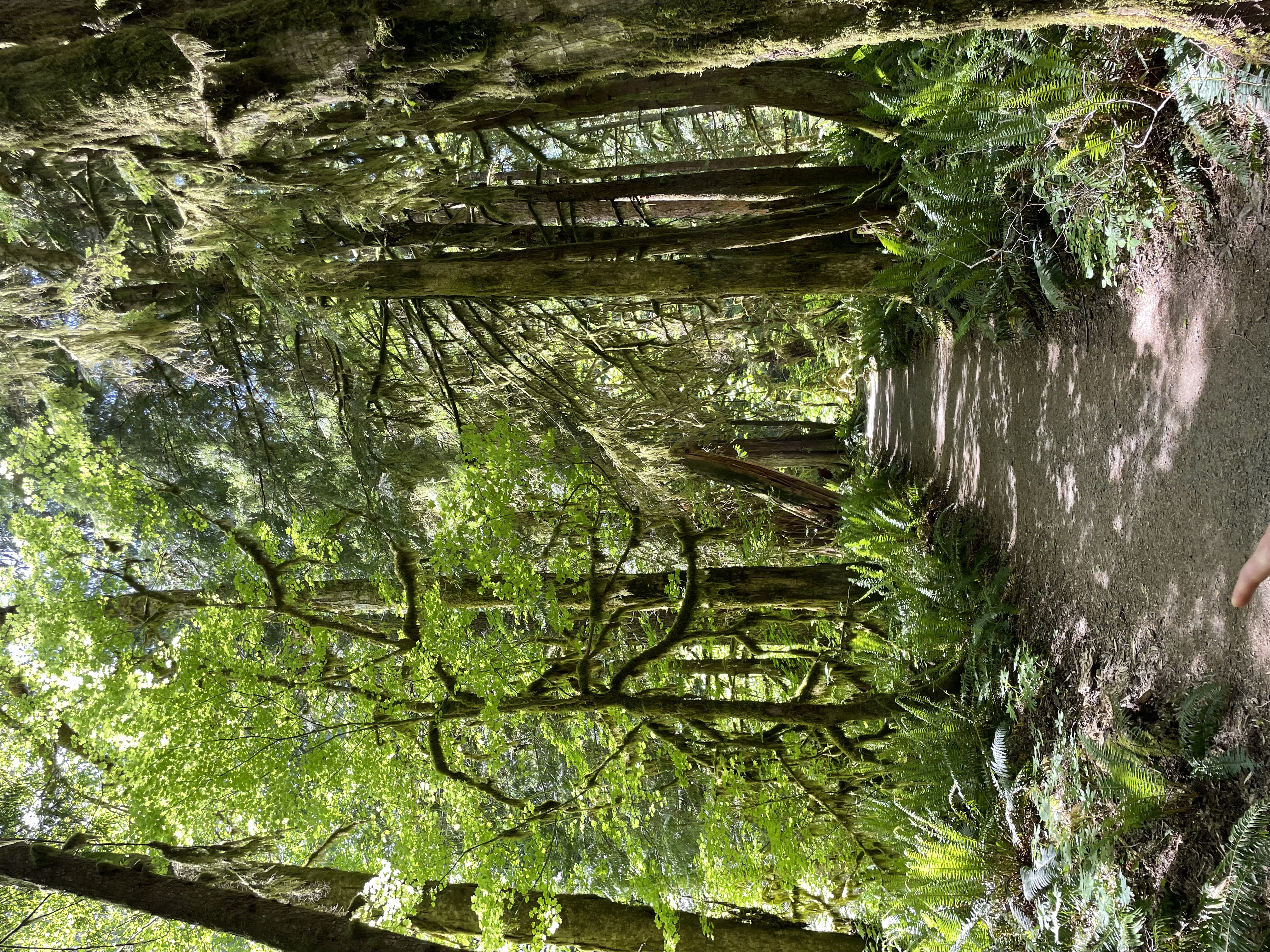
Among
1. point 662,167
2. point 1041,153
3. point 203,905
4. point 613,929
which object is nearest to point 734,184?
point 662,167

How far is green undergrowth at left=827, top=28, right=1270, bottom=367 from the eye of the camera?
126 inches

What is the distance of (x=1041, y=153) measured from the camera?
4.06m

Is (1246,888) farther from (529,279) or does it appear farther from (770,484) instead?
A: (770,484)

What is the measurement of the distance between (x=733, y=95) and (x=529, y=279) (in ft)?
5.94

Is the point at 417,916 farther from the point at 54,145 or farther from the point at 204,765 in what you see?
the point at 54,145

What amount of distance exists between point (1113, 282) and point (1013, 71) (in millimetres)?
1203

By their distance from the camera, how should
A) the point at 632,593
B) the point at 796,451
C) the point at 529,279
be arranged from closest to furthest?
the point at 529,279 < the point at 632,593 < the point at 796,451

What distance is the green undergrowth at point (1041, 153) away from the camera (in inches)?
126

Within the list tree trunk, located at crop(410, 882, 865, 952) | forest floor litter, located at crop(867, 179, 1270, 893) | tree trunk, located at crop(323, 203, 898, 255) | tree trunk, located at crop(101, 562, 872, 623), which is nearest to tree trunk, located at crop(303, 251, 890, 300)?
tree trunk, located at crop(323, 203, 898, 255)

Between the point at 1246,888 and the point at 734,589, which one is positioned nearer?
the point at 1246,888

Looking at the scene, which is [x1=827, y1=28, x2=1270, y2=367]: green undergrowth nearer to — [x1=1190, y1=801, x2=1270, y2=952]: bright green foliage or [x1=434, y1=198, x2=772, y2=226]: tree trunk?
[x1=434, y1=198, x2=772, y2=226]: tree trunk

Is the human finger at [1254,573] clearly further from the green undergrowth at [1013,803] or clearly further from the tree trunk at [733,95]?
the tree trunk at [733,95]

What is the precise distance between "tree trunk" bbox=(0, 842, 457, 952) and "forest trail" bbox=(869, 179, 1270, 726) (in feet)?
14.0

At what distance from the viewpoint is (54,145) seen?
9.40 feet
